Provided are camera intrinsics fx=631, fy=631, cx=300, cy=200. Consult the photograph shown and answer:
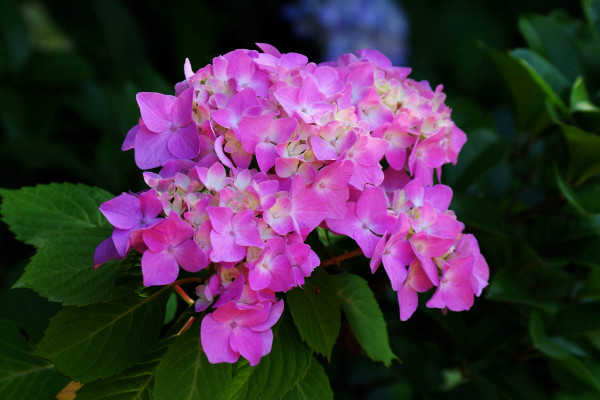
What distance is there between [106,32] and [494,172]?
1.49m

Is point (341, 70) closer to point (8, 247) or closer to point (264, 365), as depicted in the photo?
point (264, 365)

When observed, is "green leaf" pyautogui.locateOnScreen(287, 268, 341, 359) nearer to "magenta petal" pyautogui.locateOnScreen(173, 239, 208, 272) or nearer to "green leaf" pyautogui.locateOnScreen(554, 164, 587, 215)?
"magenta petal" pyautogui.locateOnScreen(173, 239, 208, 272)

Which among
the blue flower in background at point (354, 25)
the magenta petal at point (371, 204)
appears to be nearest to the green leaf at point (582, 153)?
the magenta petal at point (371, 204)

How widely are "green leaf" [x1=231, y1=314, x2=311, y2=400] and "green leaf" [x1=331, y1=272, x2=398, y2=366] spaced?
0.27 feet

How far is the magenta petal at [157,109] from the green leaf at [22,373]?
31cm

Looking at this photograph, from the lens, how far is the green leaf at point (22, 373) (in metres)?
0.65

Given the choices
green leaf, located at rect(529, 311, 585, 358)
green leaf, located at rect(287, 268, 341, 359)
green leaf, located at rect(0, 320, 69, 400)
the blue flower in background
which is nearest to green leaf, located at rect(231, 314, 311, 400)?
green leaf, located at rect(287, 268, 341, 359)

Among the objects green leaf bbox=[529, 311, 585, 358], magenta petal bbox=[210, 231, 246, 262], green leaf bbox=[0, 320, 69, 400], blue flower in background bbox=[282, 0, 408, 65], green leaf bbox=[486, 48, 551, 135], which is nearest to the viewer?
magenta petal bbox=[210, 231, 246, 262]

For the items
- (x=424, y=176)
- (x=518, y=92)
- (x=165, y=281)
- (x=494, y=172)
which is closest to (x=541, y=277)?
(x=494, y=172)

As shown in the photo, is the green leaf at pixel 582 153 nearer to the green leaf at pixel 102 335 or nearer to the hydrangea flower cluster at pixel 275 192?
the hydrangea flower cluster at pixel 275 192

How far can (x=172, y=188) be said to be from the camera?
18.8 inches

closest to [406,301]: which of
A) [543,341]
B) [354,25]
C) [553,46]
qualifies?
[543,341]

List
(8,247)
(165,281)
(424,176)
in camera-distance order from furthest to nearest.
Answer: (8,247)
(424,176)
(165,281)

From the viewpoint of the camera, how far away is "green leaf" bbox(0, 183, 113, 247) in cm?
69
